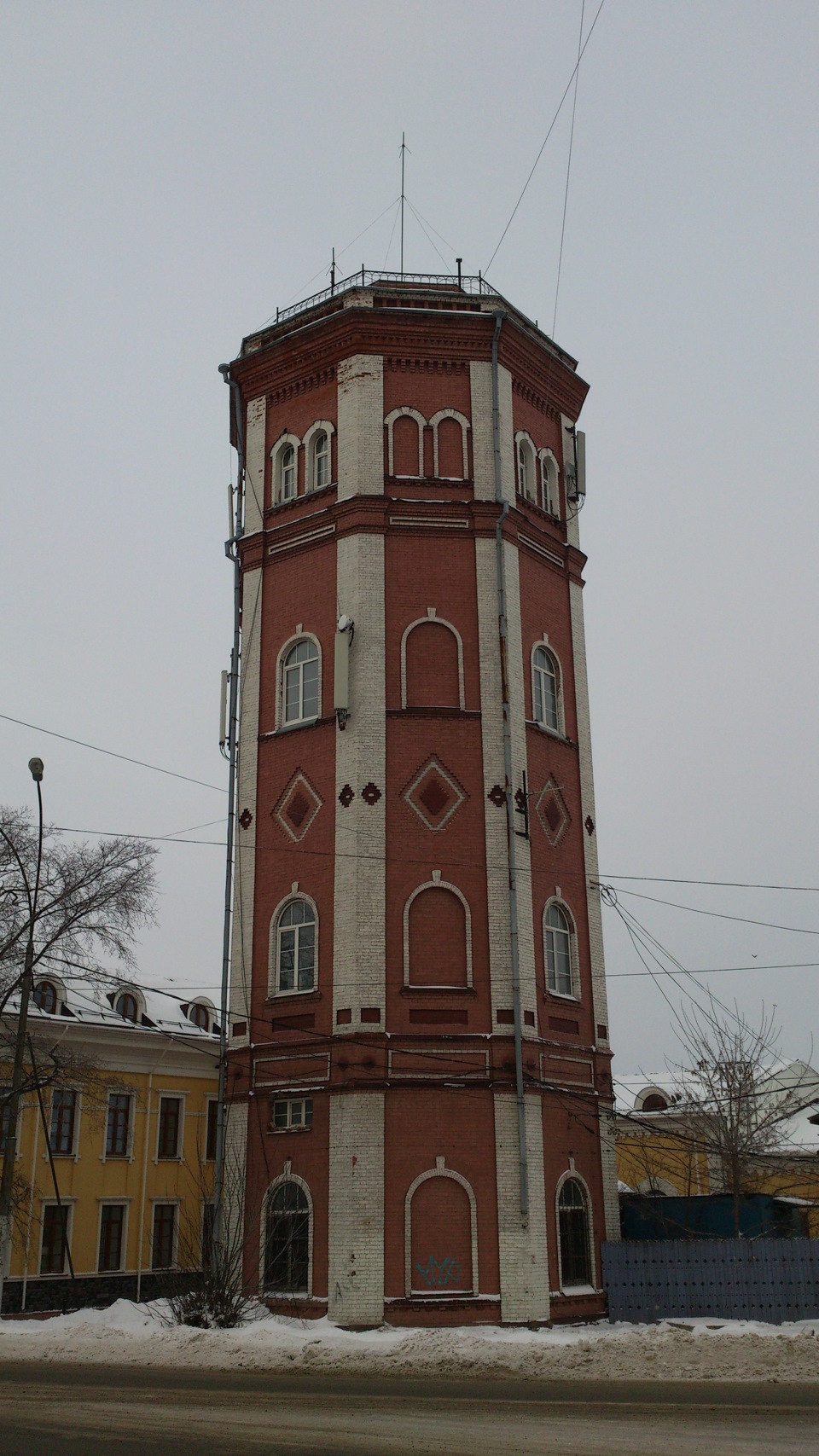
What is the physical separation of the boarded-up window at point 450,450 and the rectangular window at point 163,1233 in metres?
22.0

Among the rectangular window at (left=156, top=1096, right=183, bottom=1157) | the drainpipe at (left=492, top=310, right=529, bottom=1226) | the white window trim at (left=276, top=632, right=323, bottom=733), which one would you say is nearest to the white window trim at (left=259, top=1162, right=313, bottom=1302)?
the drainpipe at (left=492, top=310, right=529, bottom=1226)

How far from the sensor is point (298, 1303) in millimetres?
21859

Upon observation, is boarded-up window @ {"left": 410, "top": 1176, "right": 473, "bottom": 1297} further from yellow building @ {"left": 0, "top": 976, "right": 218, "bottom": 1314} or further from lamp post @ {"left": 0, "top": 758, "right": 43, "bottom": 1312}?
yellow building @ {"left": 0, "top": 976, "right": 218, "bottom": 1314}

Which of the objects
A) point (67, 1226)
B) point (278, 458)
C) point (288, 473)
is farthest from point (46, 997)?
point (278, 458)

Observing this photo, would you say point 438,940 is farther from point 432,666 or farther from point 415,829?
point 432,666

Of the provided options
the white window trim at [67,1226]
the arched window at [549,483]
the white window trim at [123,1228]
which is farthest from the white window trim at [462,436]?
the white window trim at [123,1228]

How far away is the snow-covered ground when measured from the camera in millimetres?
17000

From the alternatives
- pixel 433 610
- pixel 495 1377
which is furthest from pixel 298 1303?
pixel 433 610

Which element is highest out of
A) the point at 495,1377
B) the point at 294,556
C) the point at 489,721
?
the point at 294,556

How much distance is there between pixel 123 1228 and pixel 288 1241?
44.8 feet

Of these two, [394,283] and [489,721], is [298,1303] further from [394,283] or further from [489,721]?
[394,283]

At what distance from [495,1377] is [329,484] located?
17.4 metres

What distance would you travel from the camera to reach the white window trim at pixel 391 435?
2683 centimetres

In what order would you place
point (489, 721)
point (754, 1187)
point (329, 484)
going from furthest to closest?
point (754, 1187) → point (329, 484) → point (489, 721)
